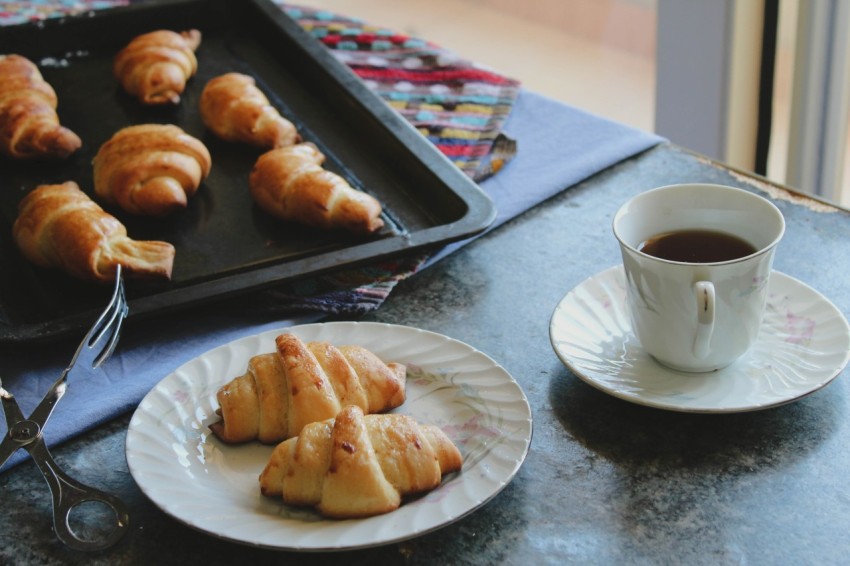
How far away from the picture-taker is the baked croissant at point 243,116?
135 centimetres

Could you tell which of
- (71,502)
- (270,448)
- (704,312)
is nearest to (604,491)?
(704,312)

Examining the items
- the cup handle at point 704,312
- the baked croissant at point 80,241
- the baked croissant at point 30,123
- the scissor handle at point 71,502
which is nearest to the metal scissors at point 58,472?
the scissor handle at point 71,502

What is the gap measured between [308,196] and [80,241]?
258 mm

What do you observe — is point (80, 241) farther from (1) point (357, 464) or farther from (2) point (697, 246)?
(2) point (697, 246)

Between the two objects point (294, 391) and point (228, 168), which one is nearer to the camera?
point (294, 391)

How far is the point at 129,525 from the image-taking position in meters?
0.76

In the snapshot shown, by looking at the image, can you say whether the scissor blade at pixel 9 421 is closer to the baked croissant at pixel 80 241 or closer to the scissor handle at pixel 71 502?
the scissor handle at pixel 71 502

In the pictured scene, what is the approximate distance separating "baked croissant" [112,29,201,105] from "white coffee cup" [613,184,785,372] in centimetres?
90

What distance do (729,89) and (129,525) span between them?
1514 millimetres

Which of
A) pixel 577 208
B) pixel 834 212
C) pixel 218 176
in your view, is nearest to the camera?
pixel 834 212

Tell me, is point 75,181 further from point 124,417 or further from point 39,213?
point 124,417

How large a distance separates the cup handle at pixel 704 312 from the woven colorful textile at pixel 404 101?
14.0 inches

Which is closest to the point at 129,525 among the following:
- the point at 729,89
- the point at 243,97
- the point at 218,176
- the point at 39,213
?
the point at 39,213

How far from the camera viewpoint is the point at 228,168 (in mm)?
1343
